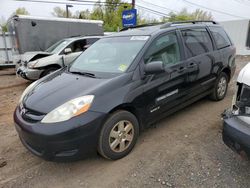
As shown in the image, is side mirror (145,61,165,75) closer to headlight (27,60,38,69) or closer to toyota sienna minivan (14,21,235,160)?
toyota sienna minivan (14,21,235,160)

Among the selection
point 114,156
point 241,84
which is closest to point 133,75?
point 114,156

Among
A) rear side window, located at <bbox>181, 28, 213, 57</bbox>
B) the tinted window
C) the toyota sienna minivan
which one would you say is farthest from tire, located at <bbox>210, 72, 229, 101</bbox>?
the tinted window

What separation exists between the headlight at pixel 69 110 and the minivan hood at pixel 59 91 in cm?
7

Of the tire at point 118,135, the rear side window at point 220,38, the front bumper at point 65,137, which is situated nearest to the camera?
the front bumper at point 65,137

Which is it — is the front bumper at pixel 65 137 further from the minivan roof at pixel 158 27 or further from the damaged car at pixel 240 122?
the minivan roof at pixel 158 27

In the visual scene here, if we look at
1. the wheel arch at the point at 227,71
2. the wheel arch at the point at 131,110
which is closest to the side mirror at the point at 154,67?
the wheel arch at the point at 131,110

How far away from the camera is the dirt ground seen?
8.30 ft

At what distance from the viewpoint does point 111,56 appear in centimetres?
352

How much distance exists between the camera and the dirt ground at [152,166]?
99.6 inches

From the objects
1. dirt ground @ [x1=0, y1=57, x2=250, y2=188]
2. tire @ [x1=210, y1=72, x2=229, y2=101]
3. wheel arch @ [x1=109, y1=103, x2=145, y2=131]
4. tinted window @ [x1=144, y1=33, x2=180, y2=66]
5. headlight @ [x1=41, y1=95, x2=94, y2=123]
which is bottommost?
dirt ground @ [x1=0, y1=57, x2=250, y2=188]

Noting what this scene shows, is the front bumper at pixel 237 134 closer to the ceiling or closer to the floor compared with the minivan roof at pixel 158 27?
closer to the floor

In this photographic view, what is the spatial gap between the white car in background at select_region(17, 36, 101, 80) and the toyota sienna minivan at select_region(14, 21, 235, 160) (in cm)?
355

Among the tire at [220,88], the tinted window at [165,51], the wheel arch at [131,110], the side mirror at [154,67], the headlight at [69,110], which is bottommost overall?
the tire at [220,88]

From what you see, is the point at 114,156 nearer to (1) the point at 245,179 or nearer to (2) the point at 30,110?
(2) the point at 30,110
